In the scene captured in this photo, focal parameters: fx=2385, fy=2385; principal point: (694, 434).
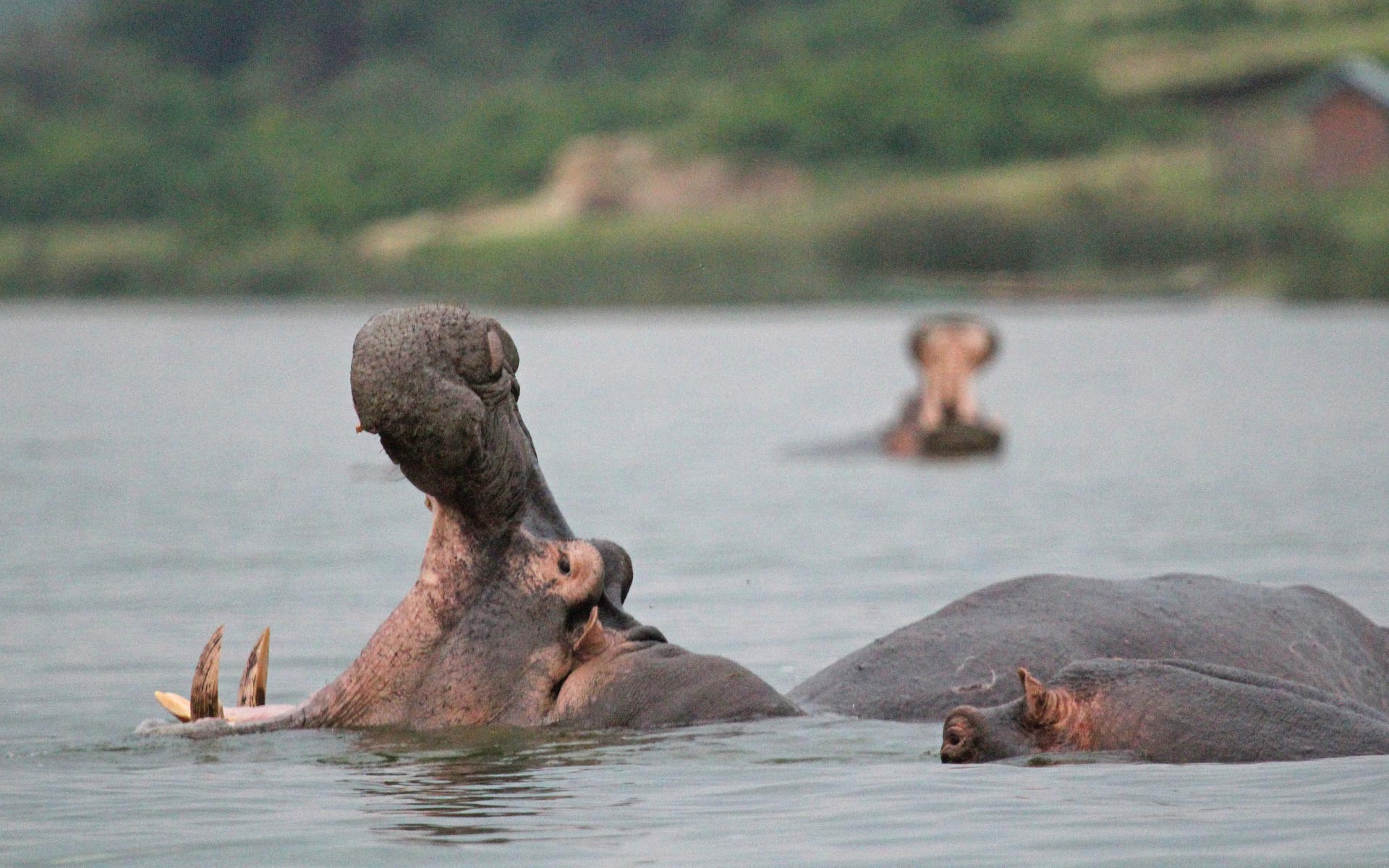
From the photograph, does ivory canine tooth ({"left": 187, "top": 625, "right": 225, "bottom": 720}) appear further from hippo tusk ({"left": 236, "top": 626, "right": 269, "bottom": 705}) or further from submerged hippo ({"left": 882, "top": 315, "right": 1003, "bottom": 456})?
submerged hippo ({"left": 882, "top": 315, "right": 1003, "bottom": 456})

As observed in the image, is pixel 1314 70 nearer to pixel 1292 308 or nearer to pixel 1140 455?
pixel 1292 308

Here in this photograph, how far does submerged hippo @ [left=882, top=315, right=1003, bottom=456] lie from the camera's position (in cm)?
2122

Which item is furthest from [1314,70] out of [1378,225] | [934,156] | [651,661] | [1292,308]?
[651,661]

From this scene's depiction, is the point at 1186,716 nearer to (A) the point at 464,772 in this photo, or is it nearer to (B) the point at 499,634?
(B) the point at 499,634

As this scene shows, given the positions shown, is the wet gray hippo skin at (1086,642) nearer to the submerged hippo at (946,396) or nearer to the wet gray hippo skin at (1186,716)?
the wet gray hippo skin at (1186,716)

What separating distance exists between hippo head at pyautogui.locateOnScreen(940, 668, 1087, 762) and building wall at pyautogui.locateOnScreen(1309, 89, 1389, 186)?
77905mm

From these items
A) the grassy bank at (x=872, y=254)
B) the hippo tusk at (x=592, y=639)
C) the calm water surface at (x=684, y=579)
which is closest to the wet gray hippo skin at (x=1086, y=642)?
the calm water surface at (x=684, y=579)

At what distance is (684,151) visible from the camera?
3575 inches

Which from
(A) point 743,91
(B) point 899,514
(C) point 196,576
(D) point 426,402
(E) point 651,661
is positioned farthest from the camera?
(A) point 743,91

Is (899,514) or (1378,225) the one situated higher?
(1378,225)

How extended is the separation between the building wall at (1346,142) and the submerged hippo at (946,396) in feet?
203

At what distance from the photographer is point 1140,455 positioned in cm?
2286

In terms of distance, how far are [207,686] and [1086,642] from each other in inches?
96.5

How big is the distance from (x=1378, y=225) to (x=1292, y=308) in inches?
387
